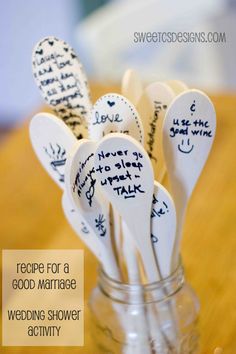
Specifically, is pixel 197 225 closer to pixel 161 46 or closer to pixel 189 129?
pixel 189 129

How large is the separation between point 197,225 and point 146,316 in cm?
26

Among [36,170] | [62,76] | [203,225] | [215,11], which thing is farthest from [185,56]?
[62,76]

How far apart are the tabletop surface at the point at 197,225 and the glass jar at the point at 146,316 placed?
4 centimetres

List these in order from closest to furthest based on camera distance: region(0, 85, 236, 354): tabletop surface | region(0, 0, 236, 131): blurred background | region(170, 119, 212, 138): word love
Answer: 1. region(170, 119, 212, 138): word love
2. region(0, 85, 236, 354): tabletop surface
3. region(0, 0, 236, 131): blurred background

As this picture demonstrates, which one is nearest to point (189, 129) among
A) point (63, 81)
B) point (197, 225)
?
point (63, 81)

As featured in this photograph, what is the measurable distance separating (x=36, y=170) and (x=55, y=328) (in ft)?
1.24

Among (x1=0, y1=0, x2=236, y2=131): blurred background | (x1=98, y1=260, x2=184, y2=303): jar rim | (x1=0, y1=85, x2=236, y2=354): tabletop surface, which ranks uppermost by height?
(x1=0, y1=0, x2=236, y2=131): blurred background

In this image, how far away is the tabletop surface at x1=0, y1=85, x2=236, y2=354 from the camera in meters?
0.66

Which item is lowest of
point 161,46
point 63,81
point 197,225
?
point 197,225

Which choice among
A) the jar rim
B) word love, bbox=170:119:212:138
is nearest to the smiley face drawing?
word love, bbox=170:119:212:138

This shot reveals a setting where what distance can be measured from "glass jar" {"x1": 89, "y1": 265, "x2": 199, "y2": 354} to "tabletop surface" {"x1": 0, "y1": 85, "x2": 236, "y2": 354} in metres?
0.04

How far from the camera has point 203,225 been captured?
80cm

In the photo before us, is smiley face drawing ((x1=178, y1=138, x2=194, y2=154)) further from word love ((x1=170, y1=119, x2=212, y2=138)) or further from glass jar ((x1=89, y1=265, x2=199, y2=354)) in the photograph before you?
glass jar ((x1=89, y1=265, x2=199, y2=354))

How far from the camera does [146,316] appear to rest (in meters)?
0.56
